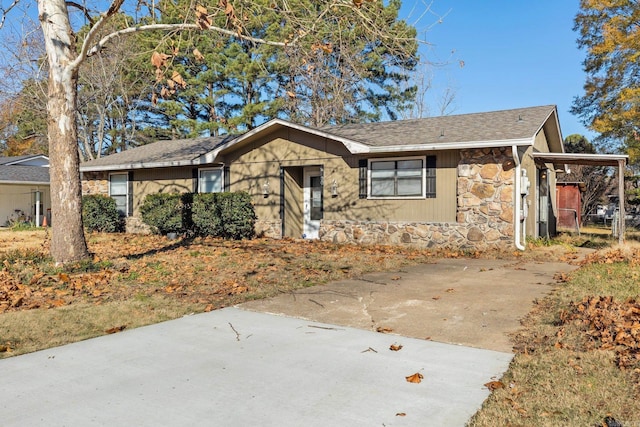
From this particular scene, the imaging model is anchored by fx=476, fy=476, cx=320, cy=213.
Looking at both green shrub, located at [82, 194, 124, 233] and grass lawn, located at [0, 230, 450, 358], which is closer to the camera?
grass lawn, located at [0, 230, 450, 358]

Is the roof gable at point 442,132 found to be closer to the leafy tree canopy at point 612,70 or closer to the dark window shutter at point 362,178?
the dark window shutter at point 362,178

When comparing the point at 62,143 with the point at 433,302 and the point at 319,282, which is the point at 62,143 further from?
the point at 433,302

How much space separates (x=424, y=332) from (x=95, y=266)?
613 cm

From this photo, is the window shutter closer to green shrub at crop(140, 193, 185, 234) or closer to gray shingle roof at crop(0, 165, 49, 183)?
green shrub at crop(140, 193, 185, 234)

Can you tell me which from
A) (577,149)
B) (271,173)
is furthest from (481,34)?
(577,149)

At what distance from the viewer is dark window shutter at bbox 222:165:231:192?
15531mm

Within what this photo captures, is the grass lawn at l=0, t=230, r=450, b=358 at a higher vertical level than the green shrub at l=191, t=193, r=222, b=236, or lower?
lower

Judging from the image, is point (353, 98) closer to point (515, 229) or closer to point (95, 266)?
point (515, 229)

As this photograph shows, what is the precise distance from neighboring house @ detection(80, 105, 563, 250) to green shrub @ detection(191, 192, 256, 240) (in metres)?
1.00

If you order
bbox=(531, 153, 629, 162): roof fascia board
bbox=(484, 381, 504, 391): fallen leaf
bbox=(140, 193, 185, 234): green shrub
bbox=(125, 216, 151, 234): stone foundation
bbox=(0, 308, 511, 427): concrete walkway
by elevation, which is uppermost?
bbox=(531, 153, 629, 162): roof fascia board

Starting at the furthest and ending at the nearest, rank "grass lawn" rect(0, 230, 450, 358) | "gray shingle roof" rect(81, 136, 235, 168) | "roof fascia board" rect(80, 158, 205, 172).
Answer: "gray shingle roof" rect(81, 136, 235, 168) < "roof fascia board" rect(80, 158, 205, 172) < "grass lawn" rect(0, 230, 450, 358)

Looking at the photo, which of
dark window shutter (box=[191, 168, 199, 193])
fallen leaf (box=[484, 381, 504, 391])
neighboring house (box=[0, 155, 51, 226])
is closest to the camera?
fallen leaf (box=[484, 381, 504, 391])

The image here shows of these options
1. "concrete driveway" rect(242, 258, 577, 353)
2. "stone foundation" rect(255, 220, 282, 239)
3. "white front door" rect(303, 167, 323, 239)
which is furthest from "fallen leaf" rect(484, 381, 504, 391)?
"stone foundation" rect(255, 220, 282, 239)

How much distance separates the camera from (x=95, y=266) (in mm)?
8391
